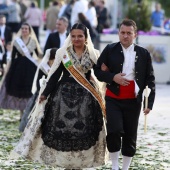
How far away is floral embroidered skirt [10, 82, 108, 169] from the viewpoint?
27.3 ft

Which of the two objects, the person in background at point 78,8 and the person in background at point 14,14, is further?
the person in background at point 14,14

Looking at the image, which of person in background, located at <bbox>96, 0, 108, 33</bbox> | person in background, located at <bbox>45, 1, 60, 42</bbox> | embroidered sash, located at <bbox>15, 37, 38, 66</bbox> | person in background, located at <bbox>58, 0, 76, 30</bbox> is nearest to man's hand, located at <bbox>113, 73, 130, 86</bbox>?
embroidered sash, located at <bbox>15, 37, 38, 66</bbox>

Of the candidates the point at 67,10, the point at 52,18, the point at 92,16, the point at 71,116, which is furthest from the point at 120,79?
the point at 52,18

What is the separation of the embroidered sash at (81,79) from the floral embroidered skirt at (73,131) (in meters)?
0.04

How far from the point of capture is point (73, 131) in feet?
27.3

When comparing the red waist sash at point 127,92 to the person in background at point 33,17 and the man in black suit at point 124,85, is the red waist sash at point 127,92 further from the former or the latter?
the person in background at point 33,17

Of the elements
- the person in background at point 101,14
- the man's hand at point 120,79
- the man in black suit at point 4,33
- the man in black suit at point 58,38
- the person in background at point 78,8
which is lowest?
the man in black suit at point 4,33

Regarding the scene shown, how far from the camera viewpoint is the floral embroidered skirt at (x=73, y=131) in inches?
328

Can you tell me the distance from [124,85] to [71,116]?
66 cm

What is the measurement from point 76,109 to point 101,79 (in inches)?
17.8

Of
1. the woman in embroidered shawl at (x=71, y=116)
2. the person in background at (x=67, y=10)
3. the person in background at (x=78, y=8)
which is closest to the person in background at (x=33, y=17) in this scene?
the person in background at (x=67, y=10)

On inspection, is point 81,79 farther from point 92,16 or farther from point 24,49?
point 92,16

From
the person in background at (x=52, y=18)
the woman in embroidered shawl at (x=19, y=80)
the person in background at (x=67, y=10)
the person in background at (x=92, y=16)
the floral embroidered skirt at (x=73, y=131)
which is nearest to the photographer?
the floral embroidered skirt at (x=73, y=131)

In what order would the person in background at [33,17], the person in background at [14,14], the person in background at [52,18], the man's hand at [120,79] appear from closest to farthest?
the man's hand at [120,79] < the person in background at [52,18] < the person in background at [14,14] < the person in background at [33,17]
